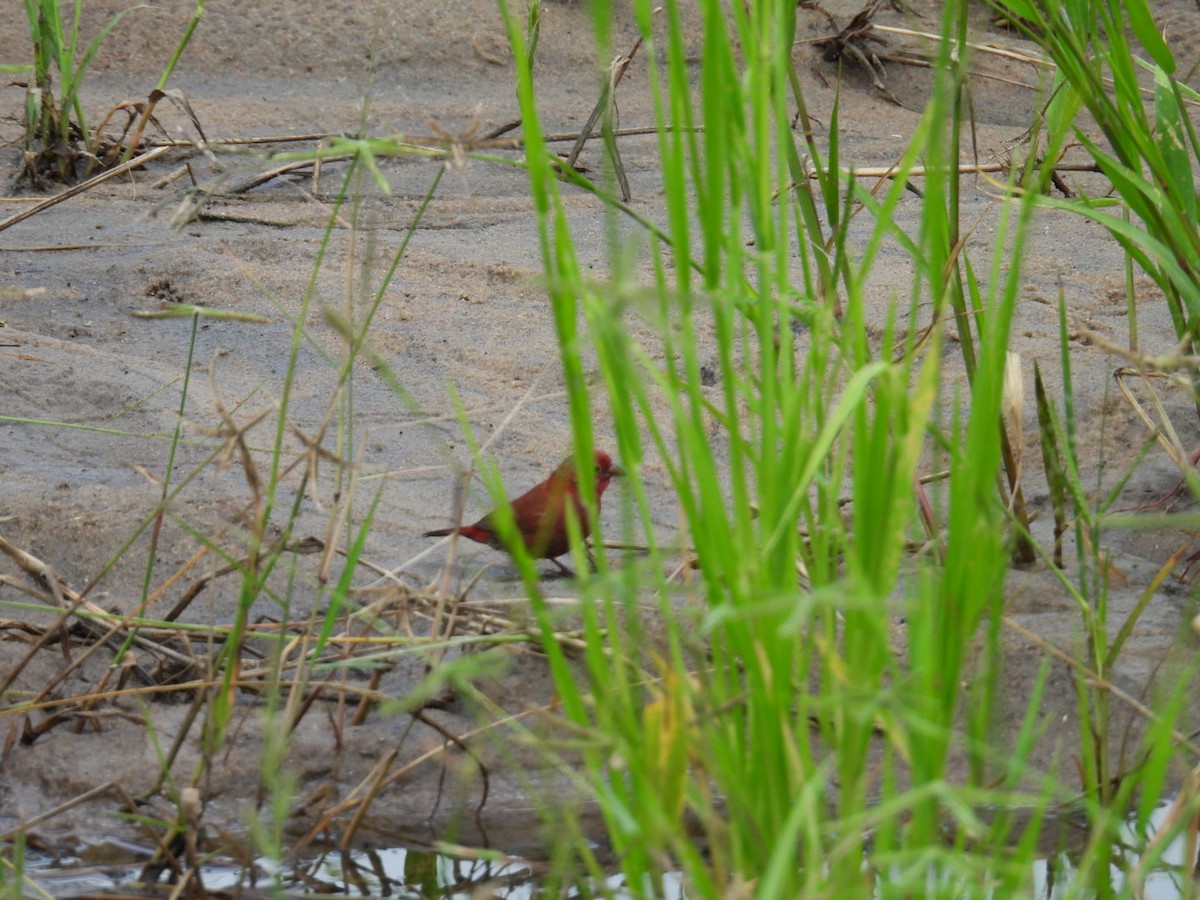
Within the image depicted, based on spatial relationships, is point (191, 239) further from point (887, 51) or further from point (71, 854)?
point (887, 51)

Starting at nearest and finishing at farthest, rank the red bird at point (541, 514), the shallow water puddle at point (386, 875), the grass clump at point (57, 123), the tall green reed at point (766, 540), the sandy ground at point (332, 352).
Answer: the tall green reed at point (766, 540) < the shallow water puddle at point (386, 875) < the sandy ground at point (332, 352) < the red bird at point (541, 514) < the grass clump at point (57, 123)

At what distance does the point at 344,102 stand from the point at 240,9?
1.02m

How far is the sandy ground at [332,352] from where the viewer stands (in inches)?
76.5

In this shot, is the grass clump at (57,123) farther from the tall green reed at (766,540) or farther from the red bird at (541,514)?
the tall green reed at (766,540)

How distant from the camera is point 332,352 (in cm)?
342

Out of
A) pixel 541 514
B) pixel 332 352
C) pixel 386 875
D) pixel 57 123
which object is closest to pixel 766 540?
pixel 386 875

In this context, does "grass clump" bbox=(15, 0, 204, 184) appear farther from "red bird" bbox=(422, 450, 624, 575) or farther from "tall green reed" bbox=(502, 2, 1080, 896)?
"tall green reed" bbox=(502, 2, 1080, 896)

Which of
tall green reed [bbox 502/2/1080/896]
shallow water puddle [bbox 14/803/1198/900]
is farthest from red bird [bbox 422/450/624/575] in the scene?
tall green reed [bbox 502/2/1080/896]

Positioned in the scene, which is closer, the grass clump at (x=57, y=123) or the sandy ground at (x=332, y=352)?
the sandy ground at (x=332, y=352)

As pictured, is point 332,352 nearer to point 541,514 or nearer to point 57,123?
point 541,514

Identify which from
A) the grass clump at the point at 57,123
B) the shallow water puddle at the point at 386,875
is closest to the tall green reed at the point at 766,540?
the shallow water puddle at the point at 386,875

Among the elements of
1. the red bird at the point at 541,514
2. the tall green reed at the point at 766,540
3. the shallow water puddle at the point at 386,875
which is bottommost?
the shallow water puddle at the point at 386,875

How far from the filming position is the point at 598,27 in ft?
3.45

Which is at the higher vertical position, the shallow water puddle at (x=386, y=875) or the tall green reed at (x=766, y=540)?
the tall green reed at (x=766, y=540)
